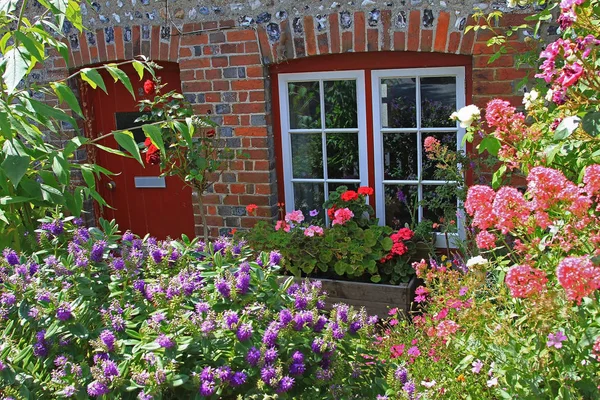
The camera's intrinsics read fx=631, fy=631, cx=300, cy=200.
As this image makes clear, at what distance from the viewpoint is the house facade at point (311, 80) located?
4379 mm

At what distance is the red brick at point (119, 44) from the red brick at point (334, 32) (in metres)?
1.81

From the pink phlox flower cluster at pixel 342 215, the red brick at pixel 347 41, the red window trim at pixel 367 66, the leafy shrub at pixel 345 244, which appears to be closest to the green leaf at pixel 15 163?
the leafy shrub at pixel 345 244

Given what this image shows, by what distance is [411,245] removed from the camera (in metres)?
4.65

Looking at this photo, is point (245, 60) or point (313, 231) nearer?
point (313, 231)

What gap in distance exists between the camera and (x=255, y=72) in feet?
15.9

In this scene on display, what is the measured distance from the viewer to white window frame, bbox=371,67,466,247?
451 centimetres

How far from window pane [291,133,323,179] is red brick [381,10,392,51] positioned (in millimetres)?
955

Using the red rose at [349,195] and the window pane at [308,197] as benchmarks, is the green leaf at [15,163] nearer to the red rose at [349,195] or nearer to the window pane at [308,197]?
the red rose at [349,195]

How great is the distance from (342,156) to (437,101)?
87 centimetres

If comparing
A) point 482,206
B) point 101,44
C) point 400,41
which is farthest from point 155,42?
point 482,206

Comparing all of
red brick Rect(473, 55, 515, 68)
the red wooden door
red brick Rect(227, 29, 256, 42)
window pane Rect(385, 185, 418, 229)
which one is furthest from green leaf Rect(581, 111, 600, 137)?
the red wooden door

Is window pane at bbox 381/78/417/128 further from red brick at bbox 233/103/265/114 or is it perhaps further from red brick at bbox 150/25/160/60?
red brick at bbox 150/25/160/60

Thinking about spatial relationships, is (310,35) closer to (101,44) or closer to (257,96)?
(257,96)

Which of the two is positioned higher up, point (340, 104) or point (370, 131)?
point (340, 104)
